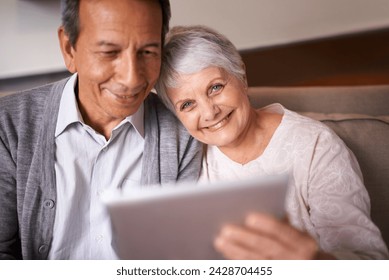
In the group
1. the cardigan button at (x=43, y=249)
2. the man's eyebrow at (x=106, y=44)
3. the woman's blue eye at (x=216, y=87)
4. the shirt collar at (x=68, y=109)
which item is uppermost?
the man's eyebrow at (x=106, y=44)

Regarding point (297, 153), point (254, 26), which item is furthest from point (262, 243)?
point (254, 26)

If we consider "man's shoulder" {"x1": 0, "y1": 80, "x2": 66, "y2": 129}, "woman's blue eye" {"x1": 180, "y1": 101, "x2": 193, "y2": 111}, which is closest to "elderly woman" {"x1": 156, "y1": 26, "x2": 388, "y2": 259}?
"woman's blue eye" {"x1": 180, "y1": 101, "x2": 193, "y2": 111}

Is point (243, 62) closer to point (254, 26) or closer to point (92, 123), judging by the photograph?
point (254, 26)

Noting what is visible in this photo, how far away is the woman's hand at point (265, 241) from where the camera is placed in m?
0.78

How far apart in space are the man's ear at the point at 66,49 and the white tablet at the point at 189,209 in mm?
324

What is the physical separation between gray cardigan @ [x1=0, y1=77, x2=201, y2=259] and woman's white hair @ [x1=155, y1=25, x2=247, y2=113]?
0.49ft

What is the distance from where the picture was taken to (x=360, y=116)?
44.0 inches

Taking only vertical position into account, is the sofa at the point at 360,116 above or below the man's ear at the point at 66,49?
below

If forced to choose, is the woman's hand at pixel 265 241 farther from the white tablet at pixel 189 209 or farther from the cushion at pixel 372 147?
the cushion at pixel 372 147

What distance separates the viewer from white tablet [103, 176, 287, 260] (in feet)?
2.41

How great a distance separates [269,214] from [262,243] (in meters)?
0.11

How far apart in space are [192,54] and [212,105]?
0.12m

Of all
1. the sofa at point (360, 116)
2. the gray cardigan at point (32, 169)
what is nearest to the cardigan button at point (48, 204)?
the gray cardigan at point (32, 169)

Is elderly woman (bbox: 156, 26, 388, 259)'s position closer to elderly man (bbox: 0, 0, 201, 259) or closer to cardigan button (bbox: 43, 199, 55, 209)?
elderly man (bbox: 0, 0, 201, 259)
